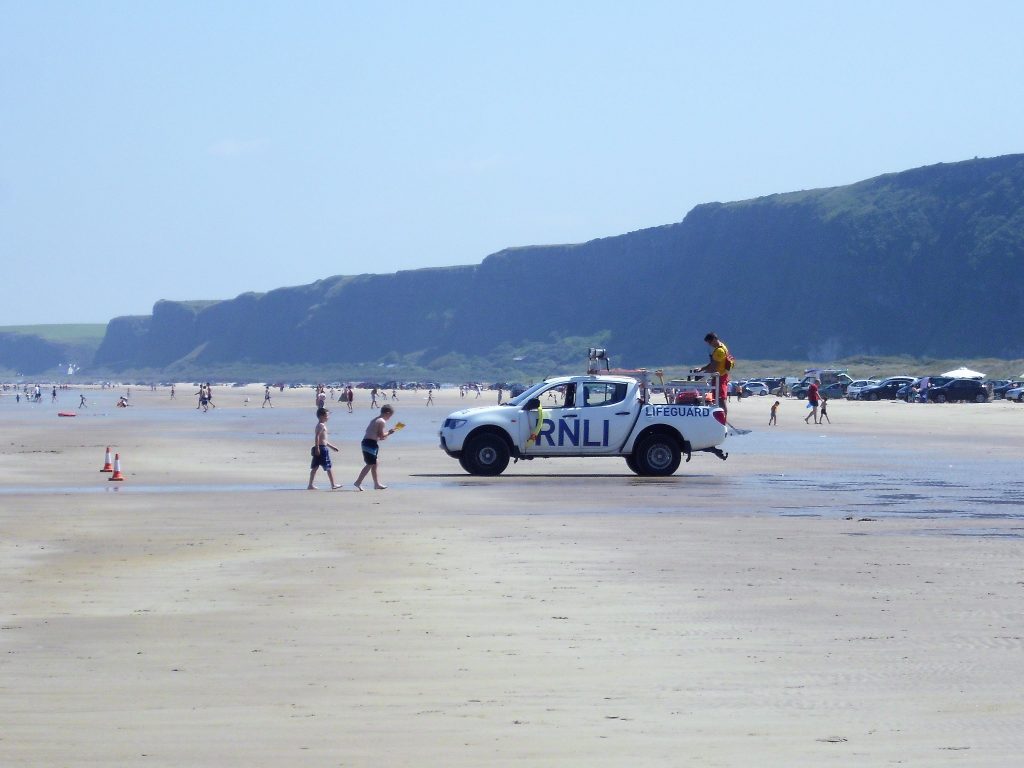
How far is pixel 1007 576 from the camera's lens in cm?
1223

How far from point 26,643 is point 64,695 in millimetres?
1714

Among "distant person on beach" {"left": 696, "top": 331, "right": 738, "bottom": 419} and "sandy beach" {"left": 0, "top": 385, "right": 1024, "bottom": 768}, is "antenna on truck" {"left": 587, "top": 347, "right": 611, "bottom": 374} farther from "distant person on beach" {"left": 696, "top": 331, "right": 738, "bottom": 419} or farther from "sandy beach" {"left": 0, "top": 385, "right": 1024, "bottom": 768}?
"sandy beach" {"left": 0, "top": 385, "right": 1024, "bottom": 768}

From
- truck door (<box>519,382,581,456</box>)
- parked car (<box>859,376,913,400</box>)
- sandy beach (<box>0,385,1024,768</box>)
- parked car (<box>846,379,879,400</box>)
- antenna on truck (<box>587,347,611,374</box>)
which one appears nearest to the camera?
sandy beach (<box>0,385,1024,768</box>)

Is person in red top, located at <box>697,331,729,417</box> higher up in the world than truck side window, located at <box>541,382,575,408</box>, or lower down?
higher up

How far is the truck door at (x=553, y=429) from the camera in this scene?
2606 centimetres

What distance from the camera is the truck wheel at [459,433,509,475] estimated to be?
2609 centimetres

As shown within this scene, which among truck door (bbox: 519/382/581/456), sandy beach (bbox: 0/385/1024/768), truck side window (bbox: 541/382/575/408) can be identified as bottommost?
sandy beach (bbox: 0/385/1024/768)

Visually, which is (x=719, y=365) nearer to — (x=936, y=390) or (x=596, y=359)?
(x=596, y=359)

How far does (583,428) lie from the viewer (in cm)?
2608

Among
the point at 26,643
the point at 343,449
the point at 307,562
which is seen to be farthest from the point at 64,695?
the point at 343,449

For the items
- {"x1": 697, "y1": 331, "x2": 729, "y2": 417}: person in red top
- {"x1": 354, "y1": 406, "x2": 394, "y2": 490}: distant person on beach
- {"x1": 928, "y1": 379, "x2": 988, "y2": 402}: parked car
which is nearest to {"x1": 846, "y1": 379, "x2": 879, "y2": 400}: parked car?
{"x1": 928, "y1": 379, "x2": 988, "y2": 402}: parked car

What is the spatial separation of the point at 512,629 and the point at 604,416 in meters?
16.3

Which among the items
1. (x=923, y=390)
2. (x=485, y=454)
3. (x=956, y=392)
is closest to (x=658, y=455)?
(x=485, y=454)

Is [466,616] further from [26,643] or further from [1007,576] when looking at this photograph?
[1007,576]
